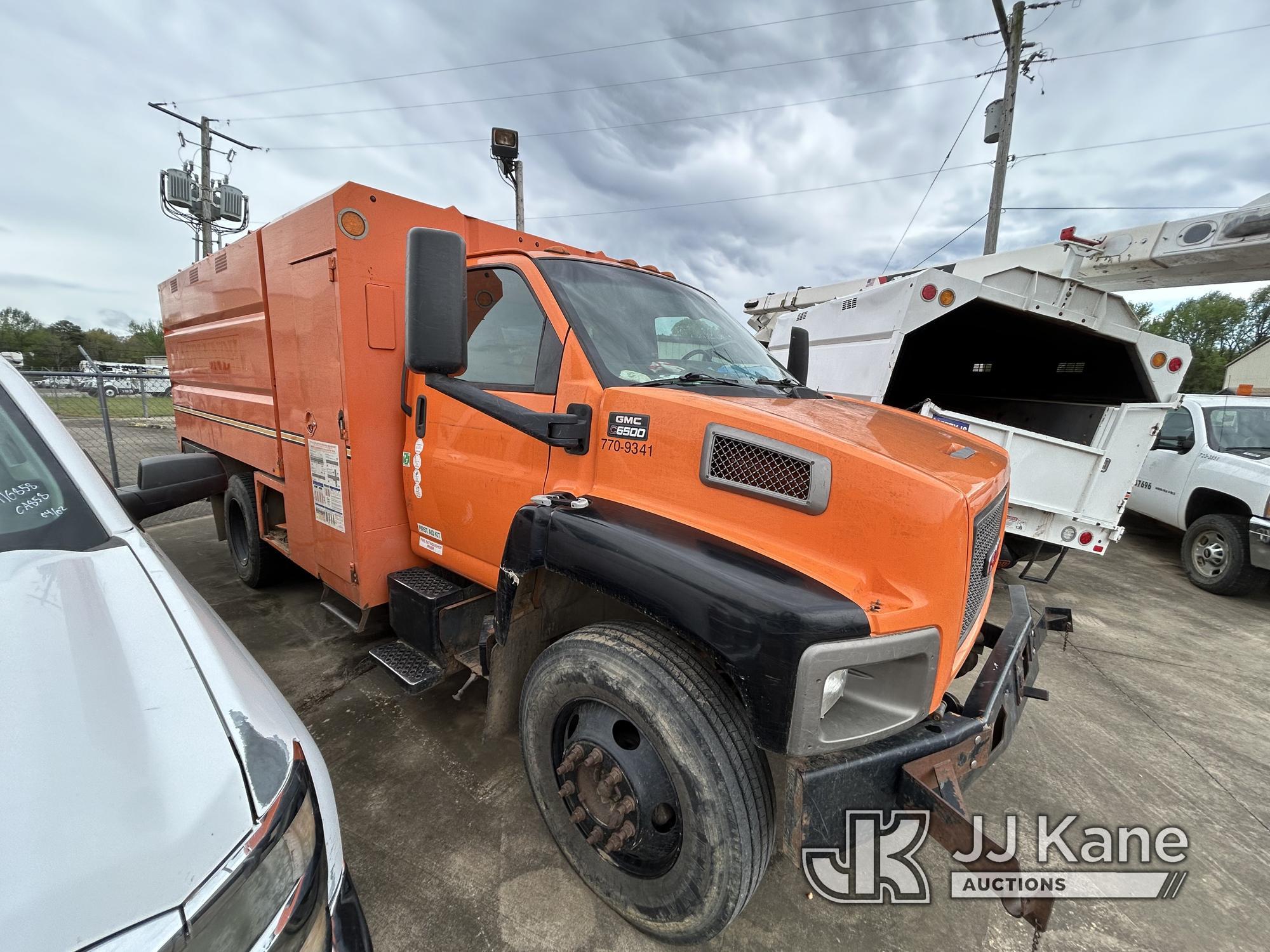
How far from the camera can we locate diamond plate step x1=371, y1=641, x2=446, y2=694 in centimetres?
247

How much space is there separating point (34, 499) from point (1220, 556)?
8.92 m

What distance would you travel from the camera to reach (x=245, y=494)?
13.5ft

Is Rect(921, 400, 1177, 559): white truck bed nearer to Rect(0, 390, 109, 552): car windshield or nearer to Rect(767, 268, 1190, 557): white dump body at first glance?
Rect(767, 268, 1190, 557): white dump body

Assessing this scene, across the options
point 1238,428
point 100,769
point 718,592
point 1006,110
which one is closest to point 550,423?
point 718,592

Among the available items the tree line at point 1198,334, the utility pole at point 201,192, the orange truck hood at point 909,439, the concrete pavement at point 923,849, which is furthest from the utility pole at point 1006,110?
the tree line at point 1198,334

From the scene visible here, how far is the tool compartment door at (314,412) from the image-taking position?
2660 mm

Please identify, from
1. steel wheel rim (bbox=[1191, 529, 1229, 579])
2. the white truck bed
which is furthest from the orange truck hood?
steel wheel rim (bbox=[1191, 529, 1229, 579])

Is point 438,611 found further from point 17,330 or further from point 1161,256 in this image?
point 17,330

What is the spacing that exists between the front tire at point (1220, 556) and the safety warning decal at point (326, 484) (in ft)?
26.6

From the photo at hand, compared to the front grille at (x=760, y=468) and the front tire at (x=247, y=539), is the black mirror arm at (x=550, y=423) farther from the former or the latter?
the front tire at (x=247, y=539)

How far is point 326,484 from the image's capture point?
2.88 m

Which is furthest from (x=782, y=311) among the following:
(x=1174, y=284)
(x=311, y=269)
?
(x=311, y=269)

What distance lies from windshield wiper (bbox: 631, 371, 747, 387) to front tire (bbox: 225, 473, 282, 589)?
146 inches

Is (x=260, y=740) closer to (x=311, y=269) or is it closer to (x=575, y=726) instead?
(x=575, y=726)
